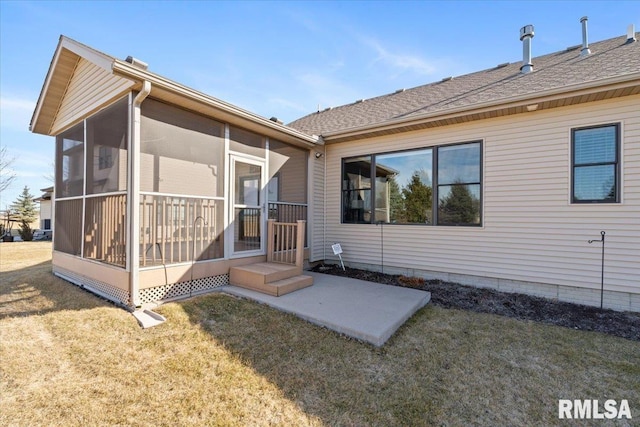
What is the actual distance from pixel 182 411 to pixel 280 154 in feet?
16.4

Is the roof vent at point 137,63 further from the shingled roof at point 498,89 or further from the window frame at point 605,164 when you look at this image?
the window frame at point 605,164

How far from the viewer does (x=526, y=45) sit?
6215mm

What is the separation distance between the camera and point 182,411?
2141 millimetres

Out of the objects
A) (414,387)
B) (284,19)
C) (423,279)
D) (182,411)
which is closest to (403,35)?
(284,19)

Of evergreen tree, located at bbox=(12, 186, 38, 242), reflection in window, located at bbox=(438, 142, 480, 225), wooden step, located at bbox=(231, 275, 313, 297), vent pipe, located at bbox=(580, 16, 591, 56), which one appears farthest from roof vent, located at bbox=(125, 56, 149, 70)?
evergreen tree, located at bbox=(12, 186, 38, 242)

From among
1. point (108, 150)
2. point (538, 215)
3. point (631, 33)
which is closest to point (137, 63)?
point (108, 150)

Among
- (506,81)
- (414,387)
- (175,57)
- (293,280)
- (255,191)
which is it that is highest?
(175,57)

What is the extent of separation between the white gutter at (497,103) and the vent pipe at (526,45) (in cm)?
212

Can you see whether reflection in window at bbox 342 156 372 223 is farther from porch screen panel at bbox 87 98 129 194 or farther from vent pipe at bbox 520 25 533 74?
porch screen panel at bbox 87 98 129 194

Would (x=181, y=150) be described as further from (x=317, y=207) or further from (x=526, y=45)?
(x=526, y=45)

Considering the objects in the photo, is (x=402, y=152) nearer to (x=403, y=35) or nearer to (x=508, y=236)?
(x=508, y=236)

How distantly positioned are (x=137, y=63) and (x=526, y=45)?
25.1 ft

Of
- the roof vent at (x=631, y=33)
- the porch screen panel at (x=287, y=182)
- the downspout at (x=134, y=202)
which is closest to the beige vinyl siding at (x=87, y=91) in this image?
the downspout at (x=134, y=202)

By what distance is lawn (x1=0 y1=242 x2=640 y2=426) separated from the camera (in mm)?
2162
